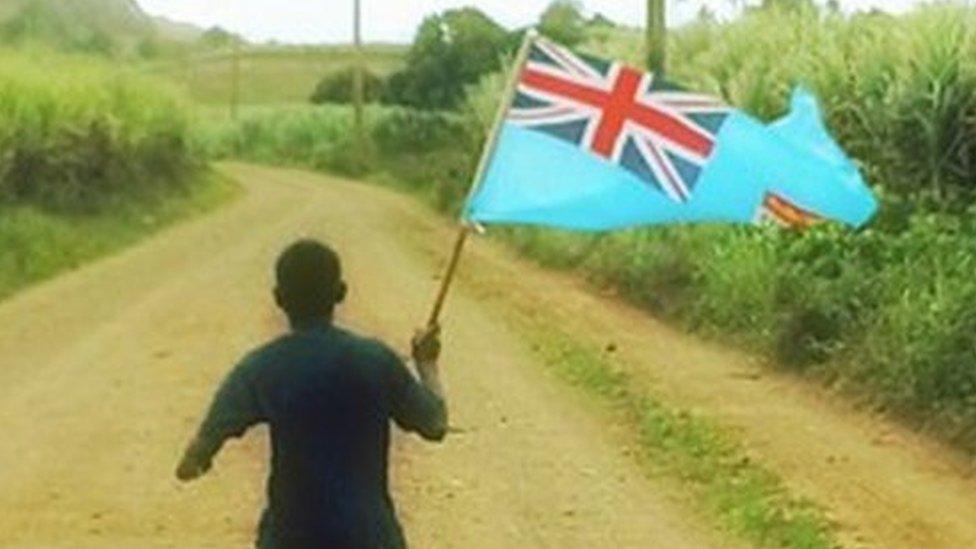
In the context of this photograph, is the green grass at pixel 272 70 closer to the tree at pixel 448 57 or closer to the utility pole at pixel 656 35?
the tree at pixel 448 57

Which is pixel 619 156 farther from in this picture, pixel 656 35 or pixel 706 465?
pixel 656 35

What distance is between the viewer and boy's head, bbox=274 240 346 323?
22.1ft

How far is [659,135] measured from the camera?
9.68 m

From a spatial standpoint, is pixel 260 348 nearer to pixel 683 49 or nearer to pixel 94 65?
pixel 683 49

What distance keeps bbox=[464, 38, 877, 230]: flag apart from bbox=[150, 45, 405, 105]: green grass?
84948 millimetres

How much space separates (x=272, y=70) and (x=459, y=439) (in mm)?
97210

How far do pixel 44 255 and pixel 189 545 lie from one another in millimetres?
19029

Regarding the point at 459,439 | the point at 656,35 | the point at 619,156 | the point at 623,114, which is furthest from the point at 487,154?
the point at 656,35

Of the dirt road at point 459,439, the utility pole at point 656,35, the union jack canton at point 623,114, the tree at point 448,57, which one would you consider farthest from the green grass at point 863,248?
the tree at point 448,57

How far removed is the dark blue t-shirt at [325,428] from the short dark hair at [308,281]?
0.27 ft

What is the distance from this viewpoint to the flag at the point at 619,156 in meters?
9.18

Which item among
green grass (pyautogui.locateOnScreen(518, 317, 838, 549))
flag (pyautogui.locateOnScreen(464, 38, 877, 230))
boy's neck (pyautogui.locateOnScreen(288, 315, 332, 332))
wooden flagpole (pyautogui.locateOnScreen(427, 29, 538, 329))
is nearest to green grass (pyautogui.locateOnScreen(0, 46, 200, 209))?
green grass (pyautogui.locateOnScreen(518, 317, 838, 549))

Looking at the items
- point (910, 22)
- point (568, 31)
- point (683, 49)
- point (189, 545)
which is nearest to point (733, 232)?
point (910, 22)

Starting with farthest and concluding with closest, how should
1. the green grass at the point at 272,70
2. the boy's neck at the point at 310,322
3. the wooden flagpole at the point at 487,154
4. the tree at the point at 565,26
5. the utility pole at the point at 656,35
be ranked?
the green grass at the point at 272,70 → the tree at the point at 565,26 → the utility pole at the point at 656,35 → the wooden flagpole at the point at 487,154 → the boy's neck at the point at 310,322
